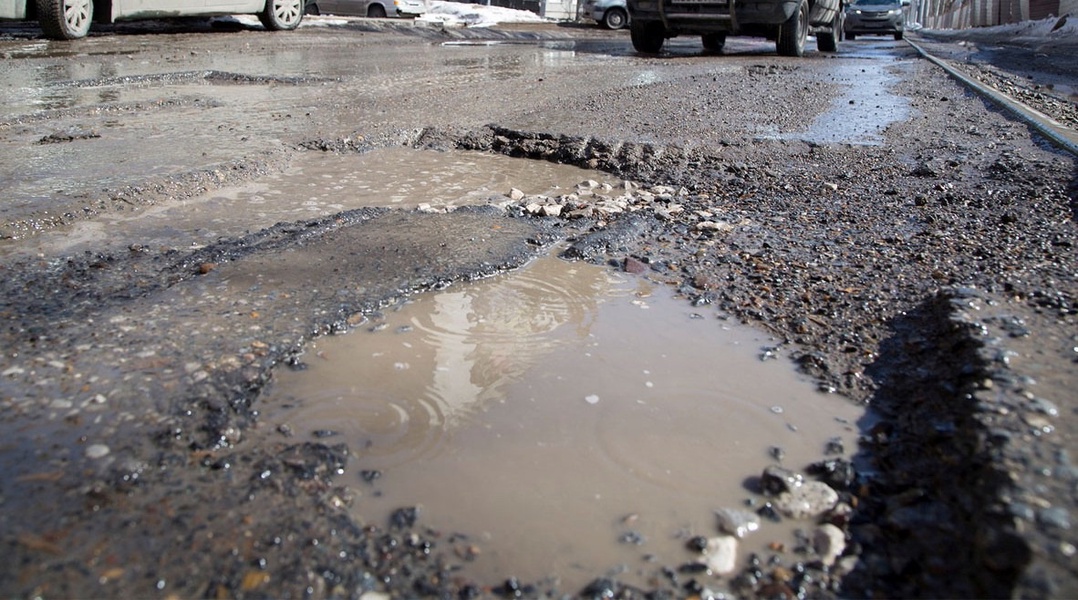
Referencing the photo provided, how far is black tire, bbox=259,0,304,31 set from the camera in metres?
14.7

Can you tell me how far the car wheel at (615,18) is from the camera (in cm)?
2311

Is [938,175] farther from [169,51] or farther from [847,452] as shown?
[169,51]

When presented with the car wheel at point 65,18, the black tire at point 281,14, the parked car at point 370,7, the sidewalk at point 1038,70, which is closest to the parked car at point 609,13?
the parked car at point 370,7

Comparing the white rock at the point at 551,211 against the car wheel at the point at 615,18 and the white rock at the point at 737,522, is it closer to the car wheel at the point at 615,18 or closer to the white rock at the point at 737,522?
the white rock at the point at 737,522

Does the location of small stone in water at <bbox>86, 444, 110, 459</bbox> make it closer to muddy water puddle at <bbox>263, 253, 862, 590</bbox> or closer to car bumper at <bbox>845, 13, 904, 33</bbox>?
muddy water puddle at <bbox>263, 253, 862, 590</bbox>

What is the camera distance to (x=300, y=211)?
12.7 ft

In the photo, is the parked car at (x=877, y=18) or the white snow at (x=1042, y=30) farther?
the parked car at (x=877, y=18)

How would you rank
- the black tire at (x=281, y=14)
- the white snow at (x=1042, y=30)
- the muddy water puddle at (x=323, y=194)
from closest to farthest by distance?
the muddy water puddle at (x=323, y=194) → the black tire at (x=281, y=14) → the white snow at (x=1042, y=30)

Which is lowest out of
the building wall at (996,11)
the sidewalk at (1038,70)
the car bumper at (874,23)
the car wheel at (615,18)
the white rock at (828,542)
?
the white rock at (828,542)

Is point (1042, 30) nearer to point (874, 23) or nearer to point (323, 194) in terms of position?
point (874, 23)

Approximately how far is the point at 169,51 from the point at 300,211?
839 centimetres

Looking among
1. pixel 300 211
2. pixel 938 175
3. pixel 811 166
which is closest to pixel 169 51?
pixel 300 211

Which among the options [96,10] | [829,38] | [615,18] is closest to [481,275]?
[96,10]

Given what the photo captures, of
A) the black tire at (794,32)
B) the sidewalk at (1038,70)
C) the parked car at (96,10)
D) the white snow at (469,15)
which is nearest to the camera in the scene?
the sidewalk at (1038,70)
